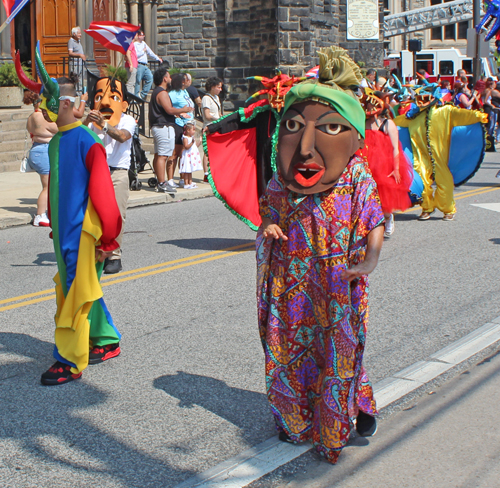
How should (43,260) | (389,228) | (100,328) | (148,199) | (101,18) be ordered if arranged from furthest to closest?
(101,18)
(148,199)
(389,228)
(43,260)
(100,328)

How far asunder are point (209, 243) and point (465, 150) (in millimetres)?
4216

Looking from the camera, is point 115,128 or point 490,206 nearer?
point 115,128

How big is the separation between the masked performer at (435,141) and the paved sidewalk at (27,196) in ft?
13.8

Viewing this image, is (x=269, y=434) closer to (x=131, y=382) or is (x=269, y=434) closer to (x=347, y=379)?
(x=347, y=379)

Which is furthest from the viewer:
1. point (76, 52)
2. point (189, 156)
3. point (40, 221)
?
point (76, 52)

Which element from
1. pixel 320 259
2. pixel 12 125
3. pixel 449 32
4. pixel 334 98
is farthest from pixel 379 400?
pixel 449 32

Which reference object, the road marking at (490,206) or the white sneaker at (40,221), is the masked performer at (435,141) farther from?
the white sneaker at (40,221)

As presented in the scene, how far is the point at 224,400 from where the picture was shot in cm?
429

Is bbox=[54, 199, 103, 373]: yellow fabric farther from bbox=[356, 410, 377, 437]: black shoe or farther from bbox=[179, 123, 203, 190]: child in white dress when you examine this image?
bbox=[179, 123, 203, 190]: child in white dress

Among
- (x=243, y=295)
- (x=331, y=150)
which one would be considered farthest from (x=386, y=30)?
(x=331, y=150)

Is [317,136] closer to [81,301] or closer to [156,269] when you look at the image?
[81,301]

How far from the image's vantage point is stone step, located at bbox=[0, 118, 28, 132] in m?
16.6

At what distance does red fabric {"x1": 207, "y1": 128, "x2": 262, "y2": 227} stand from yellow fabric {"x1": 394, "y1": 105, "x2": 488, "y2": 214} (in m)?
3.40

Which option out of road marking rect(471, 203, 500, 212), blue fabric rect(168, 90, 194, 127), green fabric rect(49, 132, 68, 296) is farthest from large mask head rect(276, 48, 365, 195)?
blue fabric rect(168, 90, 194, 127)
